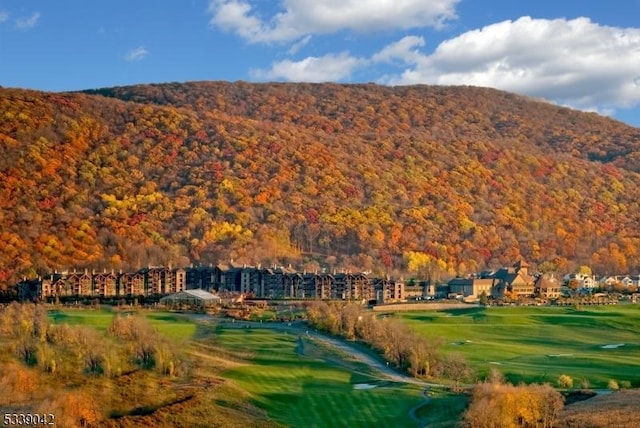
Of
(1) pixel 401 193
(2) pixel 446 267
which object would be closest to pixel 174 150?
(1) pixel 401 193

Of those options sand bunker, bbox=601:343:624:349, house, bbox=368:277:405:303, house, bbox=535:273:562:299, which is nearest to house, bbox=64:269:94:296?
house, bbox=368:277:405:303

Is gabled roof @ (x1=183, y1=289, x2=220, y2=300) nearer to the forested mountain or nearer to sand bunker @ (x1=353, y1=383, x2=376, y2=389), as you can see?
the forested mountain

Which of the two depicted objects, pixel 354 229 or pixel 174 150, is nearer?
pixel 354 229

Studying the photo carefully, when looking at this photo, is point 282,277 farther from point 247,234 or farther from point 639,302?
point 639,302

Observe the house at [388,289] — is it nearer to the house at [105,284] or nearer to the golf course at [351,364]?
the golf course at [351,364]

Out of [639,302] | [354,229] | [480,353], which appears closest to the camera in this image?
[480,353]

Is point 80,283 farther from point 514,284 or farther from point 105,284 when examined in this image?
point 514,284
